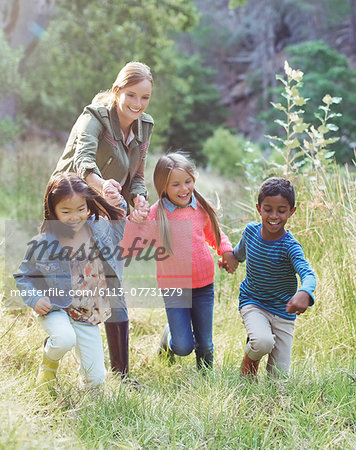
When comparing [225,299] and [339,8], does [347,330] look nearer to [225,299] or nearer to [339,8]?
[225,299]

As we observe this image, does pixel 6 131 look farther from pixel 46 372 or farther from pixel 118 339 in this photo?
pixel 46 372

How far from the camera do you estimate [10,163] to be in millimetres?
7910

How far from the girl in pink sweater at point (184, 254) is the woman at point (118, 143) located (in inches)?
6.1

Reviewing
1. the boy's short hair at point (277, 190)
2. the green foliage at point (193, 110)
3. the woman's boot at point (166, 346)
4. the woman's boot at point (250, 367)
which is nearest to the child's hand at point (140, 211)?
the boy's short hair at point (277, 190)

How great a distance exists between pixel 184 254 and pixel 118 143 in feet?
2.23

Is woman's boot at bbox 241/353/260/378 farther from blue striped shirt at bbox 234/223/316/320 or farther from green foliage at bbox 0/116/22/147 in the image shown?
green foliage at bbox 0/116/22/147

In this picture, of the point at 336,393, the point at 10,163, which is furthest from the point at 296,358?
the point at 10,163

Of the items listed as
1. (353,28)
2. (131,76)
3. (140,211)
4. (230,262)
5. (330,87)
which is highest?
(353,28)

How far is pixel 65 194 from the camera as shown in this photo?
2568 millimetres

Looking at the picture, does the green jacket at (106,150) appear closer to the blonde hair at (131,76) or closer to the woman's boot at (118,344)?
the blonde hair at (131,76)

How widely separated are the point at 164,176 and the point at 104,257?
0.52m

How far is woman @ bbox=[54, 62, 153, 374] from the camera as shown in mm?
2822

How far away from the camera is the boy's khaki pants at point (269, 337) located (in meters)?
2.58

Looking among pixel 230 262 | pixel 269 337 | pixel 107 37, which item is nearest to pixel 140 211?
pixel 230 262
